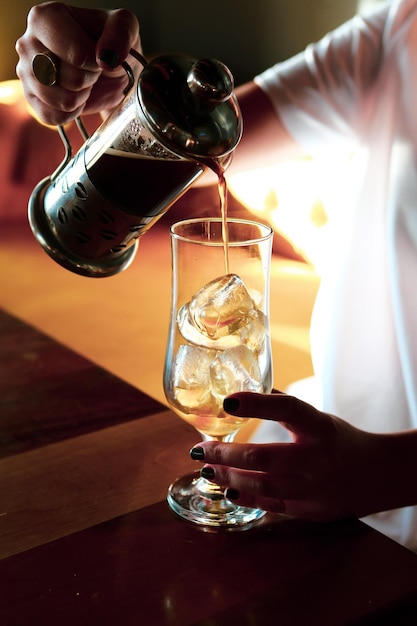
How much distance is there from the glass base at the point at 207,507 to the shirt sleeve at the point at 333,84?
0.77m

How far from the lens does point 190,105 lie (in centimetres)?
65

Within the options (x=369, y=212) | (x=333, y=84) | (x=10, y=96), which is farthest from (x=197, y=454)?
(x=10, y=96)

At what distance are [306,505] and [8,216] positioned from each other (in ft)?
9.42

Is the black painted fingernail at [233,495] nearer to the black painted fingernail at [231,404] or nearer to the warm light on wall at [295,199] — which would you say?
the black painted fingernail at [231,404]

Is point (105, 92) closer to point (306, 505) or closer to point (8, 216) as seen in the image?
point (306, 505)

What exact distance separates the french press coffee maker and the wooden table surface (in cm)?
19

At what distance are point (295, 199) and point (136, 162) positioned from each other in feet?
6.84

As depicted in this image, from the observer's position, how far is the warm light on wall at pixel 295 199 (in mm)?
2646

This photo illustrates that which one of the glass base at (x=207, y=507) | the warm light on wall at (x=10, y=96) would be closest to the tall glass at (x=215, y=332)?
the glass base at (x=207, y=507)

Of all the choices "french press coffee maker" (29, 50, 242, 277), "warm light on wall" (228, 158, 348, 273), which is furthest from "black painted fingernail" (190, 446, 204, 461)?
"warm light on wall" (228, 158, 348, 273)

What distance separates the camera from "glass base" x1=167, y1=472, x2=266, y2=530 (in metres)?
0.68

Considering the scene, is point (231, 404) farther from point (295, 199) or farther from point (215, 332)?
point (295, 199)

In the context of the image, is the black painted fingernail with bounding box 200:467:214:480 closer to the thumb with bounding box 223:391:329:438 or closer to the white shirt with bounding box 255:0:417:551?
the thumb with bounding box 223:391:329:438

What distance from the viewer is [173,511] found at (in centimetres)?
69
